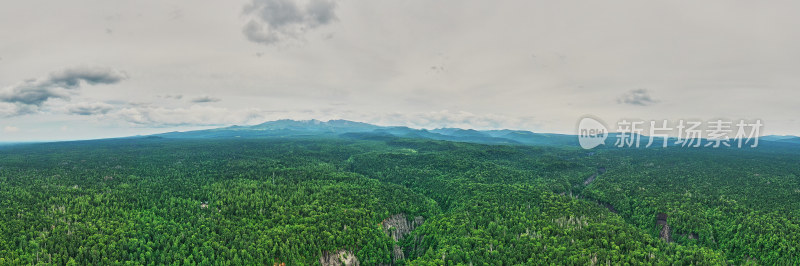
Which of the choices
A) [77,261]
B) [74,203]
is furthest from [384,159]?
[77,261]

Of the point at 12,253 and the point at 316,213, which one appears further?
the point at 316,213

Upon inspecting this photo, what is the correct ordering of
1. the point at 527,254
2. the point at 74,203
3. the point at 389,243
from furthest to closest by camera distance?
the point at 74,203, the point at 389,243, the point at 527,254

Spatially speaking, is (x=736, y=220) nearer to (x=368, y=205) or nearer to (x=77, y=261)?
(x=368, y=205)

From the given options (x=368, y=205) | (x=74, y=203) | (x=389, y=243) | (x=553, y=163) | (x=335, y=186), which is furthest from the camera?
(x=553, y=163)

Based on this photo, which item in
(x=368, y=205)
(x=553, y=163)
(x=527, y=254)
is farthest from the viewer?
(x=553, y=163)

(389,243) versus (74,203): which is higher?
(74,203)

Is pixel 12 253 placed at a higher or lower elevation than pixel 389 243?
higher

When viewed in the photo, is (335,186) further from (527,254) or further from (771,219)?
(771,219)

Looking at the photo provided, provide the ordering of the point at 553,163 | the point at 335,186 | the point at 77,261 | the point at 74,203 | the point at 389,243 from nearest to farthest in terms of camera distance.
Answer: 1. the point at 77,261
2. the point at 389,243
3. the point at 74,203
4. the point at 335,186
5. the point at 553,163

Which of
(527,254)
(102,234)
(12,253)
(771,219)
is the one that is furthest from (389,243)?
(771,219)
